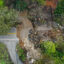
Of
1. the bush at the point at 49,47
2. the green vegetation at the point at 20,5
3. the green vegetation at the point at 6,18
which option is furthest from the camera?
the green vegetation at the point at 20,5

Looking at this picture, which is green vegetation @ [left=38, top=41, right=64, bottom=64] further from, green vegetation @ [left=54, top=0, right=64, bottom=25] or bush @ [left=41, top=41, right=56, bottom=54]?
green vegetation @ [left=54, top=0, right=64, bottom=25]

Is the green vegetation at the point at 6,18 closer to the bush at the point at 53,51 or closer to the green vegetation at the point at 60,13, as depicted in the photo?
the bush at the point at 53,51

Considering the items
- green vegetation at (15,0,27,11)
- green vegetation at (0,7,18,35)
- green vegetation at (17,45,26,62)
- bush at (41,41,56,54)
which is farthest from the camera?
green vegetation at (15,0,27,11)

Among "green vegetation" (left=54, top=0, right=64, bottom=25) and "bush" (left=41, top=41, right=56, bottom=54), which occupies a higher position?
"green vegetation" (left=54, top=0, right=64, bottom=25)

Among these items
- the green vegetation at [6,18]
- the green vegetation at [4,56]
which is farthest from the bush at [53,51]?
the green vegetation at [6,18]

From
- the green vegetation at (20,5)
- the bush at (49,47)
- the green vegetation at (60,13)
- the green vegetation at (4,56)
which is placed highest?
the green vegetation at (20,5)

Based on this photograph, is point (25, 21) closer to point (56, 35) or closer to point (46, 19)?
point (46, 19)

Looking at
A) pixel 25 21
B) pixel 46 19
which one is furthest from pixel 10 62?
pixel 46 19

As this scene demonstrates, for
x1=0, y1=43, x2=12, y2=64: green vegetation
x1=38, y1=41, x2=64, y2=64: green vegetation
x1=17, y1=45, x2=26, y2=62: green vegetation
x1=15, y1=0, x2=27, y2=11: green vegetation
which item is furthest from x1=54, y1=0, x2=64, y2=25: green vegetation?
x1=0, y1=43, x2=12, y2=64: green vegetation
